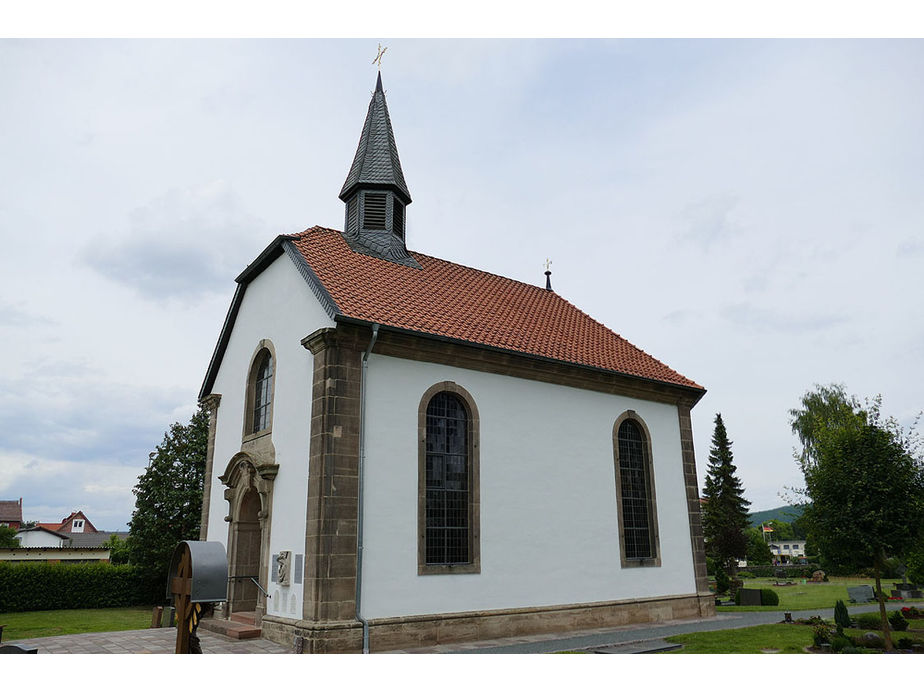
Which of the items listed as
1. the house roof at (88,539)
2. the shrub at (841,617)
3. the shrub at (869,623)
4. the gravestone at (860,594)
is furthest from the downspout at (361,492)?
the house roof at (88,539)

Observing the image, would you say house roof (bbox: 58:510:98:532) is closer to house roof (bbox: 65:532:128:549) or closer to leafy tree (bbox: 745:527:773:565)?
house roof (bbox: 65:532:128:549)

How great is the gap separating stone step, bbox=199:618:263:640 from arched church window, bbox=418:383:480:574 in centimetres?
373

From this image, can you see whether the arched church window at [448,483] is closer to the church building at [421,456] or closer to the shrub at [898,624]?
the church building at [421,456]

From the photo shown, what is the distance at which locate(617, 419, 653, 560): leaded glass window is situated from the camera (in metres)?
17.2

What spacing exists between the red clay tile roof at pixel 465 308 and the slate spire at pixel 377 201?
0.76 m

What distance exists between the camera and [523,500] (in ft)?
49.4

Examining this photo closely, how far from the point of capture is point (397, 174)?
19516 mm

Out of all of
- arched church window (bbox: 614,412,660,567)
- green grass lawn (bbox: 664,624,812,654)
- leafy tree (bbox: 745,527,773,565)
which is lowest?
leafy tree (bbox: 745,527,773,565)

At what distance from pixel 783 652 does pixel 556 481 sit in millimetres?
5872

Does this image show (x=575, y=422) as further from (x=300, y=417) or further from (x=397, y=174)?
(x=397, y=174)

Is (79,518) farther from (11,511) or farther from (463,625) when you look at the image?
(463,625)

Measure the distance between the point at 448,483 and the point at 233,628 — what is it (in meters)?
5.37

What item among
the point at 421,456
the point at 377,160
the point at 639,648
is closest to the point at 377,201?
the point at 377,160

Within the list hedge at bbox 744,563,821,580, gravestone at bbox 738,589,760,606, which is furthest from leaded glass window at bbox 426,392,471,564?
hedge at bbox 744,563,821,580
